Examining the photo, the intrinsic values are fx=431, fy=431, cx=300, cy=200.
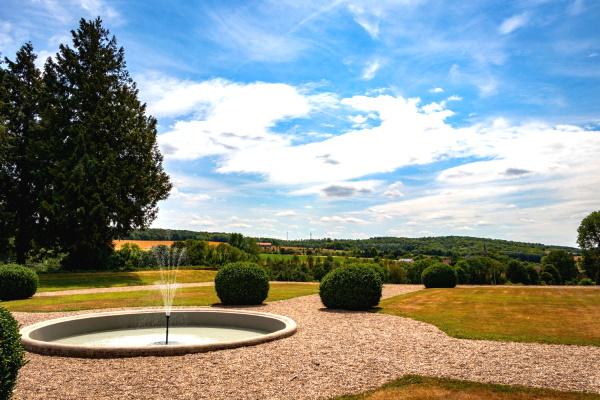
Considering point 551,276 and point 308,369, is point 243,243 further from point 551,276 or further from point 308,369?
point 308,369

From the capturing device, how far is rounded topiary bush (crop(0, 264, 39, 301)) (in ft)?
60.8

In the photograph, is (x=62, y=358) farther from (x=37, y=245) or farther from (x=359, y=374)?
(x=37, y=245)

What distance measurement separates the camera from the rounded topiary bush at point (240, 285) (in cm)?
1678

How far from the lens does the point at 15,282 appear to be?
18.8 m

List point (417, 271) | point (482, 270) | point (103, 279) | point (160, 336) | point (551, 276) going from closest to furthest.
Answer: point (160, 336), point (103, 279), point (417, 271), point (482, 270), point (551, 276)

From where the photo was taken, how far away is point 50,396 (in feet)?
21.4

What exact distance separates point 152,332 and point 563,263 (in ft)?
174

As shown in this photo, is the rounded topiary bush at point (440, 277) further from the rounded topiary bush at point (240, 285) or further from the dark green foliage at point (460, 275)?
the rounded topiary bush at point (240, 285)

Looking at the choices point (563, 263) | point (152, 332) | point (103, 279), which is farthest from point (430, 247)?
point (152, 332)

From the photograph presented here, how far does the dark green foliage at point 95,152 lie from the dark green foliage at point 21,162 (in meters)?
1.44

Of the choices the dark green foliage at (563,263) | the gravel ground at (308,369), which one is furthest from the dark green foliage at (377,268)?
the dark green foliage at (563,263)

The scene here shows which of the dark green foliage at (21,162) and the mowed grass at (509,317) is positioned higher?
the dark green foliage at (21,162)

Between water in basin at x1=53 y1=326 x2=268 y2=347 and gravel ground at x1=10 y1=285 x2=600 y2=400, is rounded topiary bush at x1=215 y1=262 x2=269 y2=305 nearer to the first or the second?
water in basin at x1=53 y1=326 x2=268 y2=347

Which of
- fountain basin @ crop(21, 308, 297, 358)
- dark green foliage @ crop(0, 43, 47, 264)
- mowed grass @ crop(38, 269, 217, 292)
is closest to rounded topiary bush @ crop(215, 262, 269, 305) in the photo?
fountain basin @ crop(21, 308, 297, 358)
